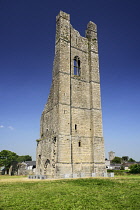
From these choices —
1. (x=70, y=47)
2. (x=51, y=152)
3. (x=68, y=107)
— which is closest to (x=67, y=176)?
(x=51, y=152)

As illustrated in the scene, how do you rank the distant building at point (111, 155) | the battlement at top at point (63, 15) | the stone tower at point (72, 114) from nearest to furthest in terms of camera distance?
1. the stone tower at point (72, 114)
2. the battlement at top at point (63, 15)
3. the distant building at point (111, 155)

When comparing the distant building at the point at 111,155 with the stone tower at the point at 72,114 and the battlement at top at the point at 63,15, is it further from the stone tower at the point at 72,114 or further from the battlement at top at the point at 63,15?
the battlement at top at the point at 63,15

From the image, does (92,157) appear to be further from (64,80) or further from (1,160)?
(1,160)

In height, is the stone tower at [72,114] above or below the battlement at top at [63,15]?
below

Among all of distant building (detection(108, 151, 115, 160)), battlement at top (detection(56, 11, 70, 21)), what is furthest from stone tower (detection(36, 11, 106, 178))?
distant building (detection(108, 151, 115, 160))

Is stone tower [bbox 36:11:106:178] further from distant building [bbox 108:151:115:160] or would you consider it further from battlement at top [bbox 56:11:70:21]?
distant building [bbox 108:151:115:160]

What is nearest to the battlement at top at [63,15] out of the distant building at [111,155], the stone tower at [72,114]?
the stone tower at [72,114]

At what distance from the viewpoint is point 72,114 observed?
832 inches

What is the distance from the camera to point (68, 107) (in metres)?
20.7

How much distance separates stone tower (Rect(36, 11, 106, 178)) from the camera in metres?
19.3

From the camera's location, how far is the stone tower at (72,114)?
1928 centimetres

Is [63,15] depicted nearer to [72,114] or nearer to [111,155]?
[72,114]

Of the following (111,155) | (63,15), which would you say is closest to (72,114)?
(63,15)

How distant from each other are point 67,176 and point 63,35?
17236 mm
